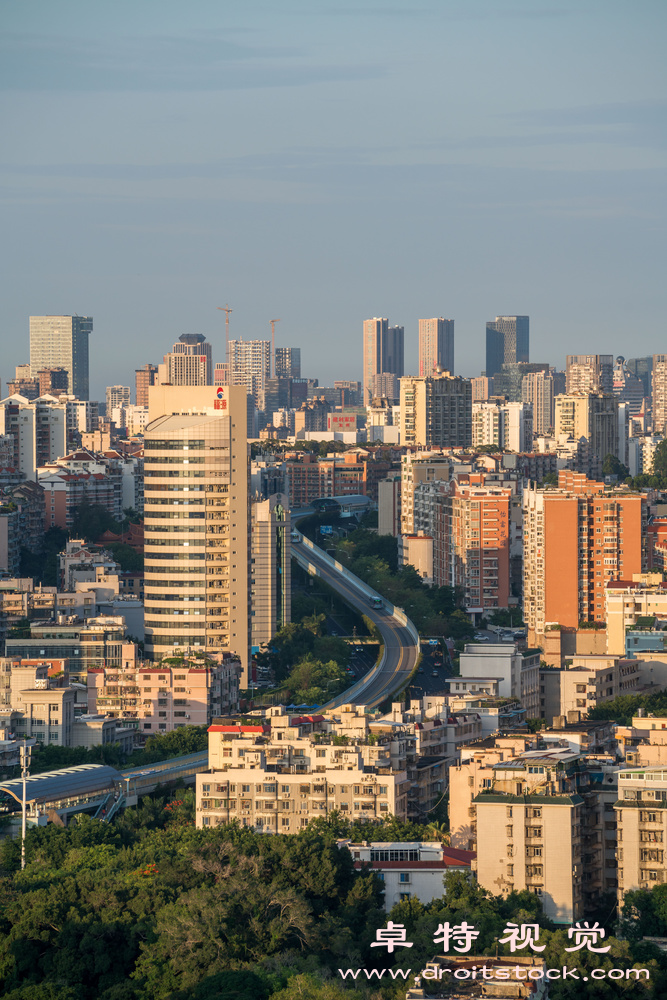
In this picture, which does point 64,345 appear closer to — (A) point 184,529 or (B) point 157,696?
(A) point 184,529

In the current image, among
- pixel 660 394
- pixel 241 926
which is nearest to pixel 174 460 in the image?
pixel 241 926

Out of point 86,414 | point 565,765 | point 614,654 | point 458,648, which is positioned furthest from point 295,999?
point 86,414

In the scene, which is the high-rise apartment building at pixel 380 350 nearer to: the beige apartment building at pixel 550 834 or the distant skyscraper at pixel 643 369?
the distant skyscraper at pixel 643 369

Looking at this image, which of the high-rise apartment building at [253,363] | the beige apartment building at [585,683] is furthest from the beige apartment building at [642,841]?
the high-rise apartment building at [253,363]

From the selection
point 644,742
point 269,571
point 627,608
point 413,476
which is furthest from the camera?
point 413,476

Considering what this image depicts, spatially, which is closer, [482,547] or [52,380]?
[482,547]

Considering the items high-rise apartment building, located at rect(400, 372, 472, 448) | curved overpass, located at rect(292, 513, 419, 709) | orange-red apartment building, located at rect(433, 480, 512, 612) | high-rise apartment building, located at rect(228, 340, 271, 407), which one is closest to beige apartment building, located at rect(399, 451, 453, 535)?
curved overpass, located at rect(292, 513, 419, 709)

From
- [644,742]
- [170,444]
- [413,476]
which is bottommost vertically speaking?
[644,742]

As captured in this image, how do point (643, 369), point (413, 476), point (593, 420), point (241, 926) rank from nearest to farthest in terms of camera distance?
1. point (241, 926)
2. point (413, 476)
3. point (593, 420)
4. point (643, 369)
